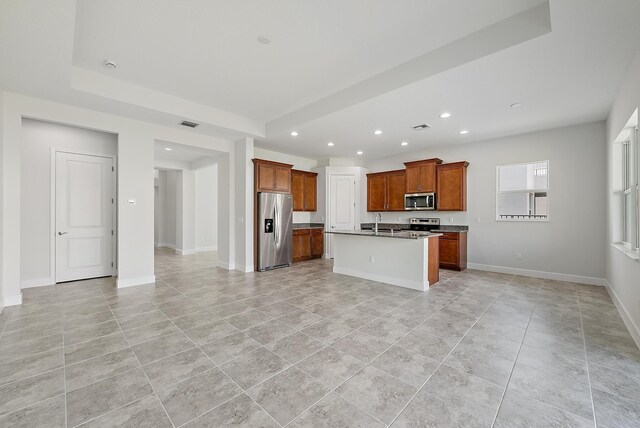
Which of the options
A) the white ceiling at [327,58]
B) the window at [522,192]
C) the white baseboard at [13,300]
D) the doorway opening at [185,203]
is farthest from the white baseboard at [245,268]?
the window at [522,192]

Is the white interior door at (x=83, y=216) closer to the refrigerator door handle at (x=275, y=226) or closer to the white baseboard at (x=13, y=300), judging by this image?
the white baseboard at (x=13, y=300)

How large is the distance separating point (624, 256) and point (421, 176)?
3884 millimetres

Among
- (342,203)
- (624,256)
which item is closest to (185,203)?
(342,203)

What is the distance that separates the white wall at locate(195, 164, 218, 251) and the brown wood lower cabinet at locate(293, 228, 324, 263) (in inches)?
158

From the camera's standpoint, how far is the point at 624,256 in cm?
334

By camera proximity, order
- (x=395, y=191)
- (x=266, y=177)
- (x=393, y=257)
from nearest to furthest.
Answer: (x=393, y=257) → (x=266, y=177) → (x=395, y=191)

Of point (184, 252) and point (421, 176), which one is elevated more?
point (421, 176)

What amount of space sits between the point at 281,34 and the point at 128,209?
3.95 metres

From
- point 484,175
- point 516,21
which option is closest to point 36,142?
point 516,21

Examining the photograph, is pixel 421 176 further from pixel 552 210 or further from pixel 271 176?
pixel 271 176

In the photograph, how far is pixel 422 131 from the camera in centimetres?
539

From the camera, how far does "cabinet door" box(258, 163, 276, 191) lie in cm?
611

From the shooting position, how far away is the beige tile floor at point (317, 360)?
5.77 ft

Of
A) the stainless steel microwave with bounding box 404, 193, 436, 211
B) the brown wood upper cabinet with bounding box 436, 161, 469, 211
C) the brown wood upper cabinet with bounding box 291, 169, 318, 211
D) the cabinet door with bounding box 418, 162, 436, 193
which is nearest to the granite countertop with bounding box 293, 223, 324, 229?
the brown wood upper cabinet with bounding box 291, 169, 318, 211
